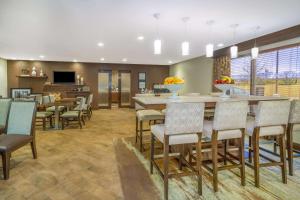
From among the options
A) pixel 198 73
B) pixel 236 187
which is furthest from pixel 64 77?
pixel 236 187

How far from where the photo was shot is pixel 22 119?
317 centimetres

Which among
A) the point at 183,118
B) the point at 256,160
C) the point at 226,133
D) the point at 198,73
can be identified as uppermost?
the point at 198,73

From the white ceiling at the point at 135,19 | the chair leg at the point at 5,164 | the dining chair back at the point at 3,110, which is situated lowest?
the chair leg at the point at 5,164

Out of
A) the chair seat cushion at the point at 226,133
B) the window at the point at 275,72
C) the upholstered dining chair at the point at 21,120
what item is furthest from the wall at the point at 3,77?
the window at the point at 275,72

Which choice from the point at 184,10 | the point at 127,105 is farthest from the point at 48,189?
the point at 127,105

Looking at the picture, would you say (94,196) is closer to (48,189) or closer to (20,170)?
(48,189)

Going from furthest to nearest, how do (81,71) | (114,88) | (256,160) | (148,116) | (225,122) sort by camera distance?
(114,88), (81,71), (148,116), (256,160), (225,122)

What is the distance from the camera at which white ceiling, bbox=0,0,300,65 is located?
9.30ft

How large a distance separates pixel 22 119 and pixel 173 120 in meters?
2.53

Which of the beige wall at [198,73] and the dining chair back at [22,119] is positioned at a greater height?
Result: the beige wall at [198,73]

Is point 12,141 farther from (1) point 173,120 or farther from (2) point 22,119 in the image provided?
(1) point 173,120

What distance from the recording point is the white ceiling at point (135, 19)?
2834 mm

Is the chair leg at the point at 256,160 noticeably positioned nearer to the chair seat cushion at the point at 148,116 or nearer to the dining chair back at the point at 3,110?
the chair seat cushion at the point at 148,116

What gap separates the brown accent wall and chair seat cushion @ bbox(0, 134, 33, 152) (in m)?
7.22
